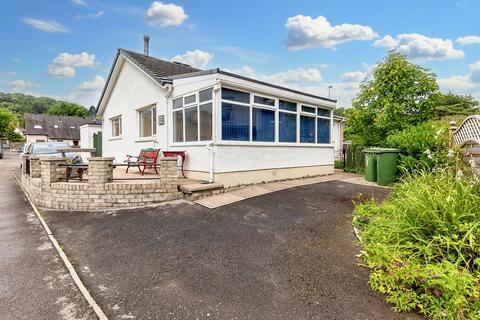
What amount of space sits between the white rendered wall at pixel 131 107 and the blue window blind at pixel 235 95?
3173 millimetres

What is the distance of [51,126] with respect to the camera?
171 ft

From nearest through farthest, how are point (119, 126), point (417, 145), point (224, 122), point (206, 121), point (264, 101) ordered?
1. point (224, 122)
2. point (206, 121)
3. point (417, 145)
4. point (264, 101)
5. point (119, 126)

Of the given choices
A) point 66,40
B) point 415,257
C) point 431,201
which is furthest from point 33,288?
point 66,40

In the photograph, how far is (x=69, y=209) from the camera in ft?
22.9

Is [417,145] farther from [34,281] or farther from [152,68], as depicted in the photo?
[152,68]

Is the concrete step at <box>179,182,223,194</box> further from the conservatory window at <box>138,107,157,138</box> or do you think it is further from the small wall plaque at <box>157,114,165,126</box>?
the conservatory window at <box>138,107,157,138</box>

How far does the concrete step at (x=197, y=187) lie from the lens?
7.00 meters

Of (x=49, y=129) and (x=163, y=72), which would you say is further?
(x=49, y=129)

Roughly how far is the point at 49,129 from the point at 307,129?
58.7 m

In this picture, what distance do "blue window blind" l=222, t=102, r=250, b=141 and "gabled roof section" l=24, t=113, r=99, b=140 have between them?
54.5 meters

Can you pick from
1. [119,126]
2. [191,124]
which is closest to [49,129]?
A: [119,126]

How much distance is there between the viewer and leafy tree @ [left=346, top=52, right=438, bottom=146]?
38.2ft

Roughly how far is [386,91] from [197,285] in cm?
1313

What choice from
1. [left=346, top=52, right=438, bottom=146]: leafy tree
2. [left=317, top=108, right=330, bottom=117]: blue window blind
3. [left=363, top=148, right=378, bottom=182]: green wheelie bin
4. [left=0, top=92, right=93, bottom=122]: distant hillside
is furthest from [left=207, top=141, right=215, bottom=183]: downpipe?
[left=0, top=92, right=93, bottom=122]: distant hillside
